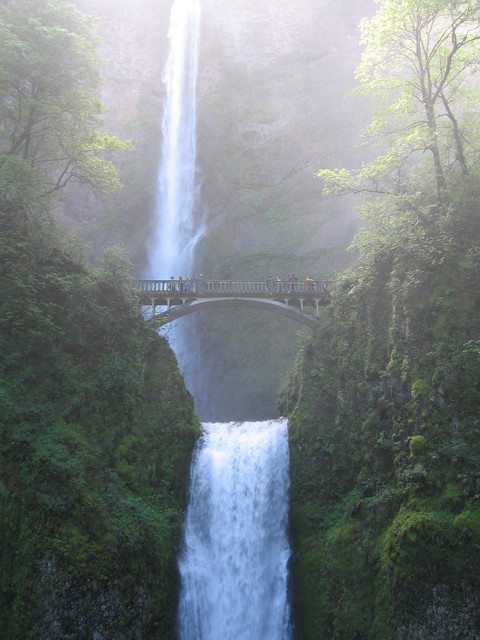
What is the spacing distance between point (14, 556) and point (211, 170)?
3424 cm

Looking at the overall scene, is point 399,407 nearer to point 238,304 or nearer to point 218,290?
point 238,304

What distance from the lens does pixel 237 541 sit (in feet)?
54.5

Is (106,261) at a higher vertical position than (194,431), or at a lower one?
higher

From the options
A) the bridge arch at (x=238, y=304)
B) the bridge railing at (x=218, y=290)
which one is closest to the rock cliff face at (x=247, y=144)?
the bridge railing at (x=218, y=290)

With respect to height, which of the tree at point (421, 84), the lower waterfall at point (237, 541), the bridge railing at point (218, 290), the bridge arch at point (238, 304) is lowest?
the lower waterfall at point (237, 541)

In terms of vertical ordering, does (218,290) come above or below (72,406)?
above

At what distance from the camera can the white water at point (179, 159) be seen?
36.8 m

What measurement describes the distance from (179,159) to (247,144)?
6092 millimetres

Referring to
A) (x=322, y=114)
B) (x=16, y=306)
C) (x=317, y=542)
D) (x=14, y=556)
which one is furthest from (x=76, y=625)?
(x=322, y=114)

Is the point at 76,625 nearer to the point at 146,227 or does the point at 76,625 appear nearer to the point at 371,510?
the point at 371,510

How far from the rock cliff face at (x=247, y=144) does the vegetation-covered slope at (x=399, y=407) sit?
12986mm

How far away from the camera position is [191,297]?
23.7 meters

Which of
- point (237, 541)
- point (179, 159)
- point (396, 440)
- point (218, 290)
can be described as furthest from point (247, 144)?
point (237, 541)

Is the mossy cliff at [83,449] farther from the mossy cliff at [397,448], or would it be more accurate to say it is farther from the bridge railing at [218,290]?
the mossy cliff at [397,448]
